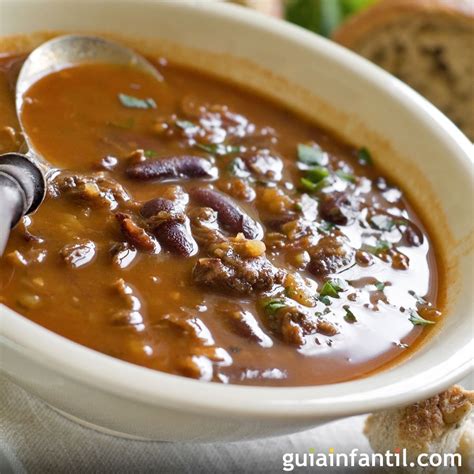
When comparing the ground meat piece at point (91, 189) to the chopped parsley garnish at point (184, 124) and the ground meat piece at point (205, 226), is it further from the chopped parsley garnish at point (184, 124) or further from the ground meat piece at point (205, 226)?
the chopped parsley garnish at point (184, 124)

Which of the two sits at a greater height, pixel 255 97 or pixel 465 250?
pixel 465 250

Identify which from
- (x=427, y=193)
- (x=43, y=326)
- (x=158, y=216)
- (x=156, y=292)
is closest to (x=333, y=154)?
(x=427, y=193)

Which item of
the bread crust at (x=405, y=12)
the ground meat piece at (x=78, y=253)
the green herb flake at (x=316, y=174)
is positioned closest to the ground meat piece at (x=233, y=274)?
the ground meat piece at (x=78, y=253)

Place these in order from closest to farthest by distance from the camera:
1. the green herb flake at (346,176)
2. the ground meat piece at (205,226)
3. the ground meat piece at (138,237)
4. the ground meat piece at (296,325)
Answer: the ground meat piece at (296,325)
the ground meat piece at (138,237)
the ground meat piece at (205,226)
the green herb flake at (346,176)

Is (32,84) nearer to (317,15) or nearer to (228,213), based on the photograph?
(228,213)

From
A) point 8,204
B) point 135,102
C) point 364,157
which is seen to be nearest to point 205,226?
point 8,204

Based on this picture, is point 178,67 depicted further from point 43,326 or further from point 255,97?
point 43,326
